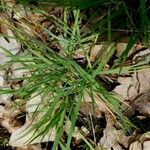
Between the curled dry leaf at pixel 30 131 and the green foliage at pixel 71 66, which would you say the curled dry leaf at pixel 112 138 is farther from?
the curled dry leaf at pixel 30 131

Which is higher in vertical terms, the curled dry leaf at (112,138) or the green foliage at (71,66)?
the green foliage at (71,66)

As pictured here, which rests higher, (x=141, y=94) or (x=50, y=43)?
(x=50, y=43)

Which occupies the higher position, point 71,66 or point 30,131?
point 71,66

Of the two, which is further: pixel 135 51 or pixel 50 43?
pixel 50 43

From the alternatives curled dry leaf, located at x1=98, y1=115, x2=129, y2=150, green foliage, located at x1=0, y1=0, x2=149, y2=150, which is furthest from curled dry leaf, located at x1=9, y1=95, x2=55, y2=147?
curled dry leaf, located at x1=98, y1=115, x2=129, y2=150

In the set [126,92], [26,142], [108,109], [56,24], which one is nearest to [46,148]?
[26,142]

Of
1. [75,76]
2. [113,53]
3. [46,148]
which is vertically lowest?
[46,148]

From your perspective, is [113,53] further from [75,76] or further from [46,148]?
[46,148]

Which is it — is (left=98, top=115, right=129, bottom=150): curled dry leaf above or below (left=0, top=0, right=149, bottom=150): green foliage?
below

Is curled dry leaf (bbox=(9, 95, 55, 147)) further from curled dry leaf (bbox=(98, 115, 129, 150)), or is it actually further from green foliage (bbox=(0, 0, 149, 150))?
curled dry leaf (bbox=(98, 115, 129, 150))

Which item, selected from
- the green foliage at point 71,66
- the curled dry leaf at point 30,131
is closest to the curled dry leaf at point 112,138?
the green foliage at point 71,66

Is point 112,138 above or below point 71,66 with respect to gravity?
below
